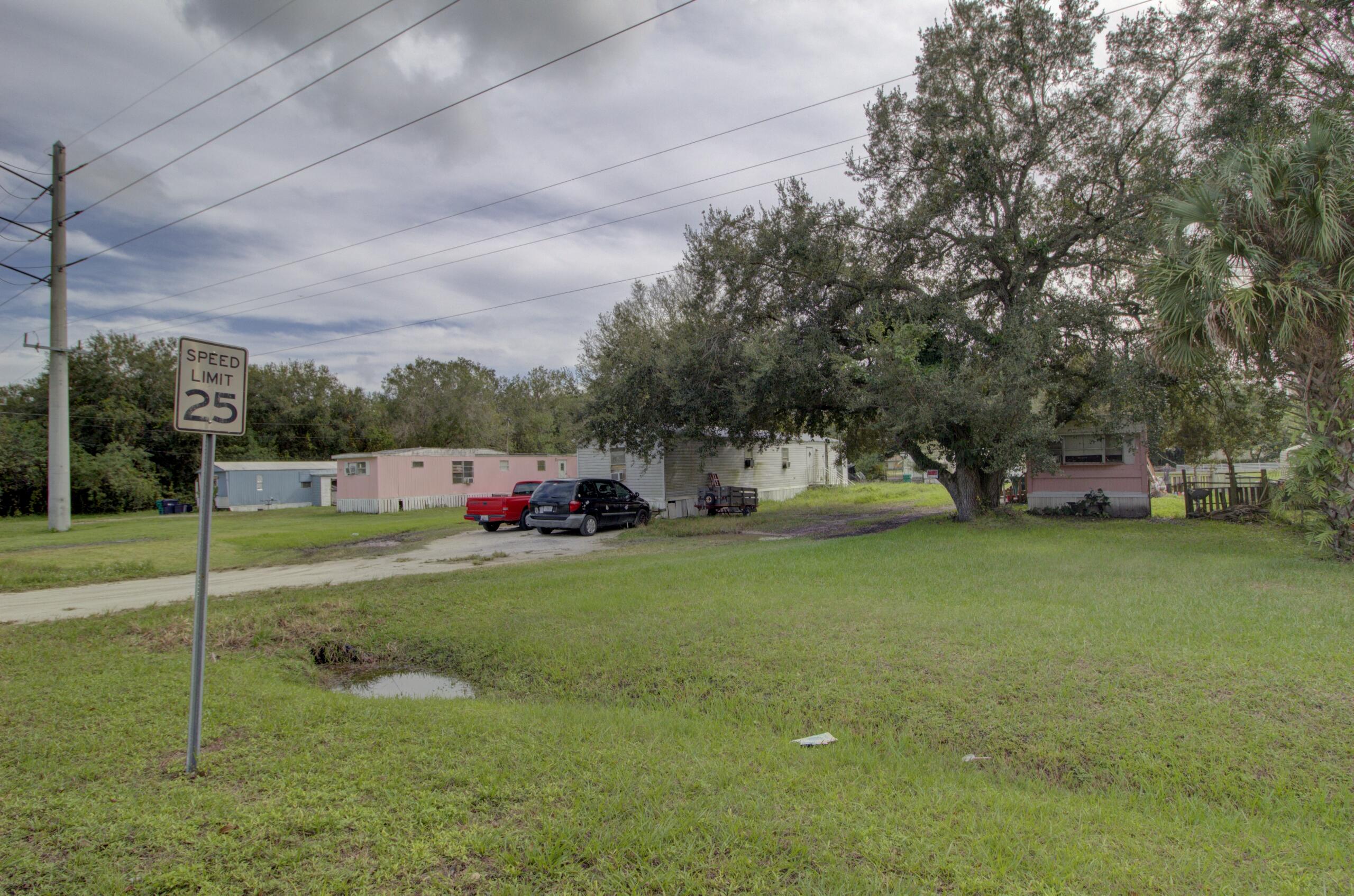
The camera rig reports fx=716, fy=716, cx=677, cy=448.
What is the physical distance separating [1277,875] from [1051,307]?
15163mm

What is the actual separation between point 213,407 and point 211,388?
0.10 m

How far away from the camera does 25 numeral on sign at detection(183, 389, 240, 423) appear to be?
3801 mm

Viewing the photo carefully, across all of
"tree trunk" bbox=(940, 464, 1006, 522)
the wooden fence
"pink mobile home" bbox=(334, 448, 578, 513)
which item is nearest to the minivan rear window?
"tree trunk" bbox=(940, 464, 1006, 522)

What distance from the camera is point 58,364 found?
20.0 meters

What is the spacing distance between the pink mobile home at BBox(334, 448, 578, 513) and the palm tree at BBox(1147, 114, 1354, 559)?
23507 mm

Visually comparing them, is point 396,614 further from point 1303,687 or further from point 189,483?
point 189,483

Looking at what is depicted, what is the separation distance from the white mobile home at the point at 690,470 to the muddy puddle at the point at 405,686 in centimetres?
1388

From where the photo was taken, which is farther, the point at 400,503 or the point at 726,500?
the point at 400,503

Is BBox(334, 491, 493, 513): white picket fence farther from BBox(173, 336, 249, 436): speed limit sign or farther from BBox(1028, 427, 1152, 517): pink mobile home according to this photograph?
BBox(173, 336, 249, 436): speed limit sign

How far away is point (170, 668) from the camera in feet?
19.7

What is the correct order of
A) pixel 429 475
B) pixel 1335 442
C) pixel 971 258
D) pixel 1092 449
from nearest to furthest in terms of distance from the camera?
pixel 1335 442 < pixel 971 258 < pixel 1092 449 < pixel 429 475

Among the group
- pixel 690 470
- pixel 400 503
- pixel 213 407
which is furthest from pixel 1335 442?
pixel 400 503

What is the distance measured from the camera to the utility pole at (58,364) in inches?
789

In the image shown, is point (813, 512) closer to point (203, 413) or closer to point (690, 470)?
point (690, 470)
